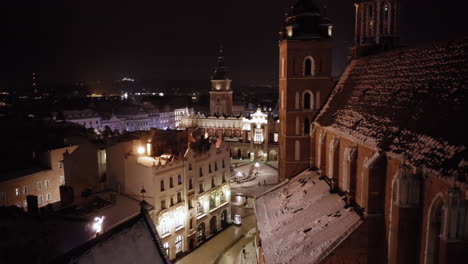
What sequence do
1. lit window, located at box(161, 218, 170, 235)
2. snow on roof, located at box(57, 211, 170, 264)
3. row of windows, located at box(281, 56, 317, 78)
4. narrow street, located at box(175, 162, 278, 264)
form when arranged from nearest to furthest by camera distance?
snow on roof, located at box(57, 211, 170, 264)
row of windows, located at box(281, 56, 317, 78)
narrow street, located at box(175, 162, 278, 264)
lit window, located at box(161, 218, 170, 235)

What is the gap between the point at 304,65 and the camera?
31109 millimetres

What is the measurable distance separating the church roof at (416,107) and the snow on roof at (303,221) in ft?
13.8

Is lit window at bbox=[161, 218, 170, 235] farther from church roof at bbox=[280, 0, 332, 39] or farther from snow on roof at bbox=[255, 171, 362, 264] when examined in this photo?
church roof at bbox=[280, 0, 332, 39]

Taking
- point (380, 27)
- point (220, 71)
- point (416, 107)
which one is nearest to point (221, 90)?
point (220, 71)

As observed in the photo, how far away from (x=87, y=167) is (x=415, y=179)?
104 ft

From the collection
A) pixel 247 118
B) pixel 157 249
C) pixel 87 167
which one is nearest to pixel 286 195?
pixel 157 249

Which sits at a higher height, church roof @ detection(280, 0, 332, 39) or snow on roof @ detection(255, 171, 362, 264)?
church roof @ detection(280, 0, 332, 39)

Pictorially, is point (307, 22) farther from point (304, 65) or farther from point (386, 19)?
point (386, 19)

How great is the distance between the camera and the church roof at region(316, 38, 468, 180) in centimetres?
1236

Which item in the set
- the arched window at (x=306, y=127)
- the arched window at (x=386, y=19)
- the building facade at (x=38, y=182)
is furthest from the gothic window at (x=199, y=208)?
the arched window at (x=386, y=19)

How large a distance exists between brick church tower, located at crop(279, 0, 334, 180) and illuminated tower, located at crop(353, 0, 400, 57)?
3580 millimetres

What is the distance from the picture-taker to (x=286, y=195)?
26.9 metres

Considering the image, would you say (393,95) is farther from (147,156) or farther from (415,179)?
(147,156)

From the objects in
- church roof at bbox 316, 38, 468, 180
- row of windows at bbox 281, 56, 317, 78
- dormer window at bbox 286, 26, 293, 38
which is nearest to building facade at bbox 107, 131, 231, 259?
row of windows at bbox 281, 56, 317, 78
